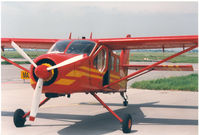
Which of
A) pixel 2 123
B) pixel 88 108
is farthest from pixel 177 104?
pixel 2 123

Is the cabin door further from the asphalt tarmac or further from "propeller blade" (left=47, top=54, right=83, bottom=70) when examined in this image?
the asphalt tarmac

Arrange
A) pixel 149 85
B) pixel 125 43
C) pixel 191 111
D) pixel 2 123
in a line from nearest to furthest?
1. pixel 2 123
2. pixel 125 43
3. pixel 191 111
4. pixel 149 85

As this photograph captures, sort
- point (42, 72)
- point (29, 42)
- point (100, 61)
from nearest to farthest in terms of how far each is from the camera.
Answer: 1. point (42, 72)
2. point (100, 61)
3. point (29, 42)

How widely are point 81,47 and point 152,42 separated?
267 cm

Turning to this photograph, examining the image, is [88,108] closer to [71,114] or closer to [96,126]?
[71,114]

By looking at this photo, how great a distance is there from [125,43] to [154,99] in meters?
7.21

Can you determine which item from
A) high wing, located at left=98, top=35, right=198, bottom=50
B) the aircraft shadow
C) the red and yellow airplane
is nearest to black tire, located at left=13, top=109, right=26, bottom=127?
the red and yellow airplane

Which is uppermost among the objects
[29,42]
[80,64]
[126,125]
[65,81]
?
[29,42]

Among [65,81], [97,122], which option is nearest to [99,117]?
[97,122]

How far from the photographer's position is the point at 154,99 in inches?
665

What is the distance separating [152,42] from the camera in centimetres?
1039

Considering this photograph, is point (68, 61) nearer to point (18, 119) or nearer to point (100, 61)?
point (100, 61)

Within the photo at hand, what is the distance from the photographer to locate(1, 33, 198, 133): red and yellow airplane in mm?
7707

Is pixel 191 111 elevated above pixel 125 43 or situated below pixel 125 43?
below
